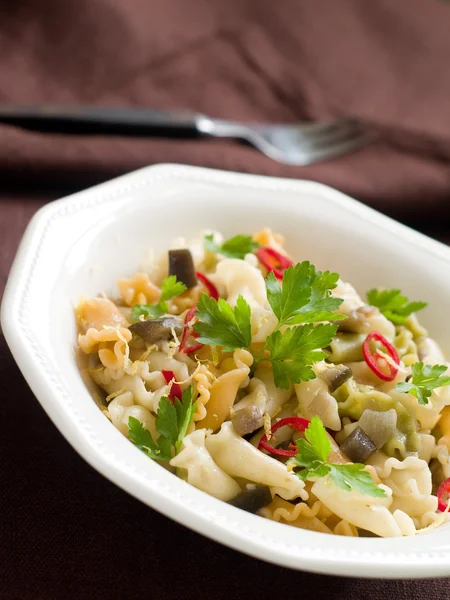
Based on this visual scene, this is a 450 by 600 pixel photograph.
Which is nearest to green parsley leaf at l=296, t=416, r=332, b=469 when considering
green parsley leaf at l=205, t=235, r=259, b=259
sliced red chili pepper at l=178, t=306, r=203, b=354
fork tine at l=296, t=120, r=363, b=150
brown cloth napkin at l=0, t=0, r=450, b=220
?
sliced red chili pepper at l=178, t=306, r=203, b=354

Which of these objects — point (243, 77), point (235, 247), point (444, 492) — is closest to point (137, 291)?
point (235, 247)

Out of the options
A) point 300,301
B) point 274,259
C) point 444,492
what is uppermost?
point 300,301

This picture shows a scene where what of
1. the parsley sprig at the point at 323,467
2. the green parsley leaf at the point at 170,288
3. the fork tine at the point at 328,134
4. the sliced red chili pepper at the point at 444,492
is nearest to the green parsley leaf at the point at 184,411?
the parsley sprig at the point at 323,467

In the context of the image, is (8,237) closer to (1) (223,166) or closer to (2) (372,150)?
(1) (223,166)

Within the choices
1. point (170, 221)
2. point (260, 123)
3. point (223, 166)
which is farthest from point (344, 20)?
point (170, 221)

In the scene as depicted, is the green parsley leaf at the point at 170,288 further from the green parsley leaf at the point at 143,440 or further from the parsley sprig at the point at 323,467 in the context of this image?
the parsley sprig at the point at 323,467

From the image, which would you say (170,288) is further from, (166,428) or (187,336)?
(166,428)

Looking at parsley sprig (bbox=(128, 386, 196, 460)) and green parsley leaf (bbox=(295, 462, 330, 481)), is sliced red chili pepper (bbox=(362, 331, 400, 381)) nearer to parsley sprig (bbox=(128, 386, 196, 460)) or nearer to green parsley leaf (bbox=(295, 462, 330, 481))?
green parsley leaf (bbox=(295, 462, 330, 481))
